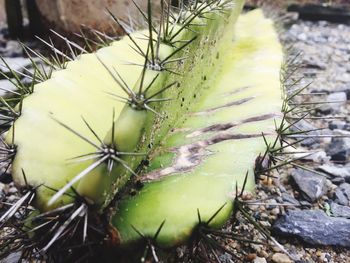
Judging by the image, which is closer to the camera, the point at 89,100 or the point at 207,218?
the point at 207,218

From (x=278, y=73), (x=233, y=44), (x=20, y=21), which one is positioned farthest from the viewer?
(x=20, y=21)

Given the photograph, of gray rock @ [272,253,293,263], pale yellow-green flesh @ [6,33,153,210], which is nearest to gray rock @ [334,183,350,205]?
gray rock @ [272,253,293,263]

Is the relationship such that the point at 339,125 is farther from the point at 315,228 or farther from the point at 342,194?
the point at 315,228

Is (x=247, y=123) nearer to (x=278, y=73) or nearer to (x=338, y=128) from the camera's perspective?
(x=278, y=73)

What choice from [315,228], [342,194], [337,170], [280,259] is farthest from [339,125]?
[280,259]

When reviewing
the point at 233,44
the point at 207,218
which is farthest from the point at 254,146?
the point at 233,44

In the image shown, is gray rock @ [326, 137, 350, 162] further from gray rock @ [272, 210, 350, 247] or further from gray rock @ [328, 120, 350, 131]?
gray rock @ [272, 210, 350, 247]

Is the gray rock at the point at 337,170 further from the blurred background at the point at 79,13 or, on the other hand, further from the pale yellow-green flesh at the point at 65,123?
the blurred background at the point at 79,13
